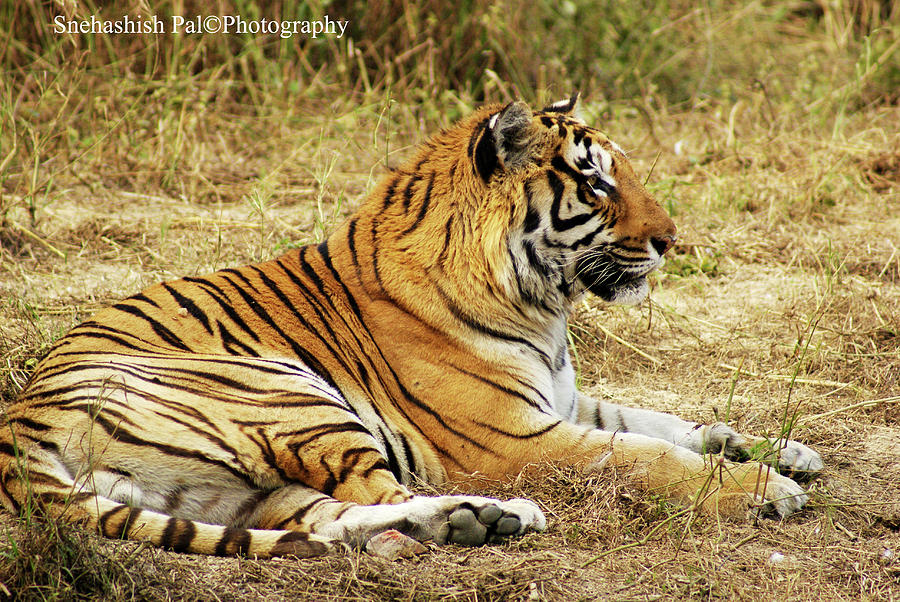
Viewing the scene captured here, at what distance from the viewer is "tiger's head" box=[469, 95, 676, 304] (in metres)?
3.29

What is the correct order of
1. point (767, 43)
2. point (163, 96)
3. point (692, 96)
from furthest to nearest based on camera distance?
point (767, 43)
point (692, 96)
point (163, 96)

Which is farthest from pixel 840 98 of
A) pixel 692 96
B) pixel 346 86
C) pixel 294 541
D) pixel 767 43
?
pixel 294 541

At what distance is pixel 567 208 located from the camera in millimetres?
3342

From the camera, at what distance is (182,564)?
2.53m

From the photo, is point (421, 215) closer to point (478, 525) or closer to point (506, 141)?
point (506, 141)

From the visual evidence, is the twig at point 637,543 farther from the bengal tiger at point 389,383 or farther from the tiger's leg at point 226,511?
the tiger's leg at point 226,511

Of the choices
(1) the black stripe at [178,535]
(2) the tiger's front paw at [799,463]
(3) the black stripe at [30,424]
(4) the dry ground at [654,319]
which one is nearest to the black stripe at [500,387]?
(4) the dry ground at [654,319]

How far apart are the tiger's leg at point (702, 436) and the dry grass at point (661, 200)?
11cm

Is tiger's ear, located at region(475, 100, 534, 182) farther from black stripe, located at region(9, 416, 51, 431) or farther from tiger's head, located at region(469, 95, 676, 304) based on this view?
black stripe, located at region(9, 416, 51, 431)

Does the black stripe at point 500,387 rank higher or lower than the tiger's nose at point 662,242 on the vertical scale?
lower

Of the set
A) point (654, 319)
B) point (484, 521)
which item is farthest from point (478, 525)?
point (654, 319)

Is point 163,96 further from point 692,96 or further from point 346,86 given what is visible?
point 692,96

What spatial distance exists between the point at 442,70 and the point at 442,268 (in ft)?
13.2

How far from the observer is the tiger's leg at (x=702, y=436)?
3289 mm
